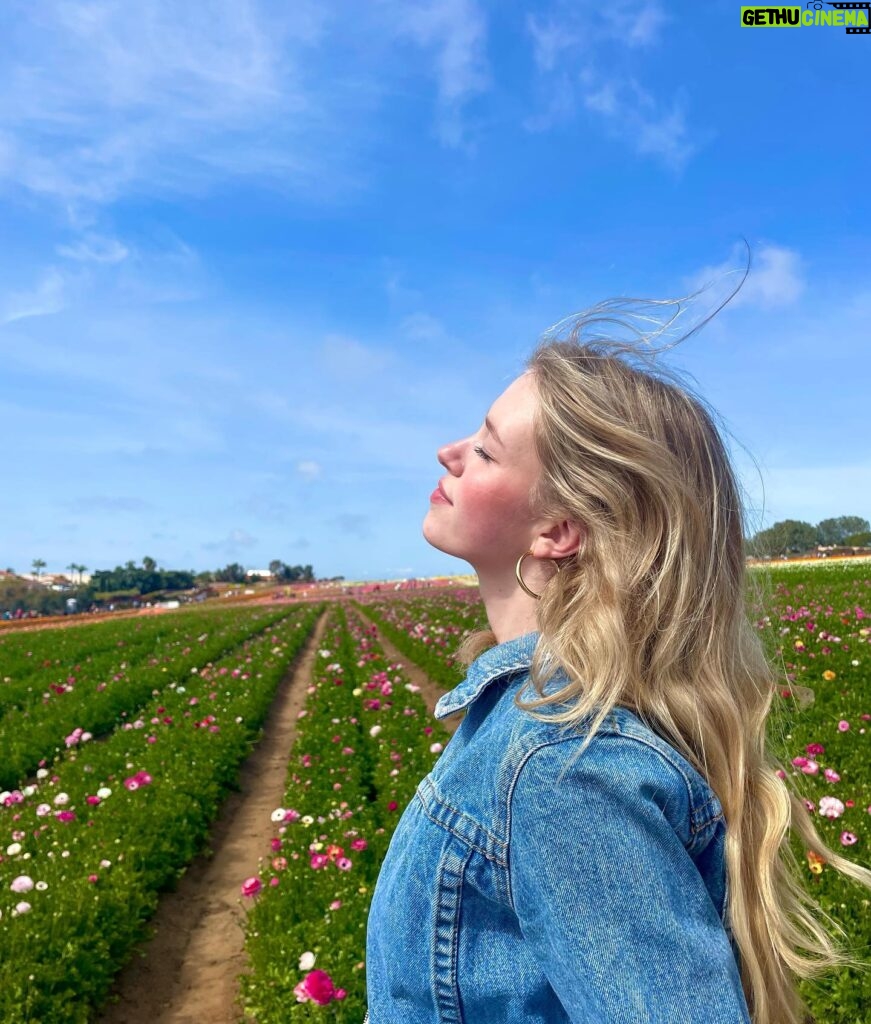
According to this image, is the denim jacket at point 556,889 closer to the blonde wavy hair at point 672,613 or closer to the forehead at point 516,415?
the blonde wavy hair at point 672,613

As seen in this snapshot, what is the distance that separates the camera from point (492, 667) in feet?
5.73

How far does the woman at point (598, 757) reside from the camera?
1.27 m

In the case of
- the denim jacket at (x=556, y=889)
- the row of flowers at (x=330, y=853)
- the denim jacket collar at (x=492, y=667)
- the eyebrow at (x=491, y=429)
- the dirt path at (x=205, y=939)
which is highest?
the eyebrow at (x=491, y=429)

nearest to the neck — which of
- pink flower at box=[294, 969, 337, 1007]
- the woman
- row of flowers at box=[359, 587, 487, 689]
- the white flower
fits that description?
the woman

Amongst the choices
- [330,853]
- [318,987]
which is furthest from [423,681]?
[318,987]

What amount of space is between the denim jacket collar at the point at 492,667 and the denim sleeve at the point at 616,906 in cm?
39

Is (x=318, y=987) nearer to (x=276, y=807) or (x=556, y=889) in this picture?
(x=556, y=889)

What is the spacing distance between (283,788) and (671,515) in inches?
319

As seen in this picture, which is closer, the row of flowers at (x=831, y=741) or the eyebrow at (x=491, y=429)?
the eyebrow at (x=491, y=429)

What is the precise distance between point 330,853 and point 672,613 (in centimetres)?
455

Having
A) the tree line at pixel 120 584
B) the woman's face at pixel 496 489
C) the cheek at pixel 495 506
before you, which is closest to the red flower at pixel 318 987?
the woman's face at pixel 496 489

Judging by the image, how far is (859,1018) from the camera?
3531 mm

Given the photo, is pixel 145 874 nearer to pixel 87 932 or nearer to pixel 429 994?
pixel 87 932

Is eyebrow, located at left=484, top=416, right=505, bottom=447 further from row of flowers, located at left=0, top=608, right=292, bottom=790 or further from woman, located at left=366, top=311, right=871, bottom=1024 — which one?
row of flowers, located at left=0, top=608, right=292, bottom=790
